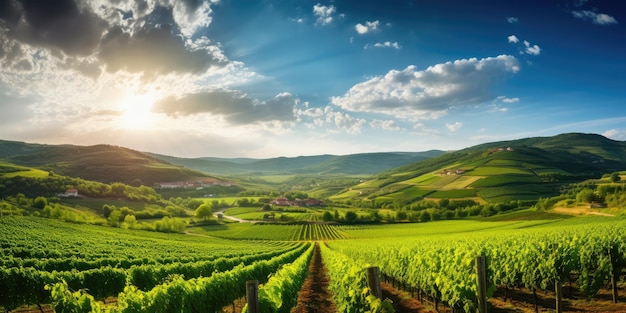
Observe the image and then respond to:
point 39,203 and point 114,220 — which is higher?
point 39,203

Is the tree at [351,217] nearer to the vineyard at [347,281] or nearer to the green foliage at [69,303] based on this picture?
the vineyard at [347,281]

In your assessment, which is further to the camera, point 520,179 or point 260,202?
point 260,202

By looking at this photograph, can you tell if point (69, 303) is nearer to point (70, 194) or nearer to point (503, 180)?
point (70, 194)

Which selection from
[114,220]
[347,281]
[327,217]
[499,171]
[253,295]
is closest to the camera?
[253,295]

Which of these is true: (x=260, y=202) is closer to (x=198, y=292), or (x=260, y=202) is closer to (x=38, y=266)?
(x=38, y=266)

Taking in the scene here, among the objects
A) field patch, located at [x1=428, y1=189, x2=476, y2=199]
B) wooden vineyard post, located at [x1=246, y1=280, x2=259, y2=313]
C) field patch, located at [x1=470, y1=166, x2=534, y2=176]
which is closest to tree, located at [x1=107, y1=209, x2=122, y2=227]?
wooden vineyard post, located at [x1=246, y1=280, x2=259, y2=313]

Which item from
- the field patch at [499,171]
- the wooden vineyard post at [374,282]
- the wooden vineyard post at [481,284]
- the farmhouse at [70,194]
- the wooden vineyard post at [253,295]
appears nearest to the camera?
the wooden vineyard post at [253,295]

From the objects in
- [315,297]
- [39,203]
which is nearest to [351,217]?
[39,203]

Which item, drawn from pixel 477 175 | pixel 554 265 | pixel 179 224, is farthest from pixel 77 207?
pixel 477 175

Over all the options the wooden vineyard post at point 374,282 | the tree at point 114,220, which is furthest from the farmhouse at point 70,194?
the wooden vineyard post at point 374,282

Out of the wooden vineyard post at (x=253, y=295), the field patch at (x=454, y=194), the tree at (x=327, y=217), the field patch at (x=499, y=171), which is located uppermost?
the field patch at (x=499, y=171)

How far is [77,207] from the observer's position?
5167 inches

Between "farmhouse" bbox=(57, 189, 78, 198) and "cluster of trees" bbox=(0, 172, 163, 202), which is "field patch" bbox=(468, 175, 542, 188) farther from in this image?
"farmhouse" bbox=(57, 189, 78, 198)

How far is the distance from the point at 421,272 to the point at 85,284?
17.1 m
